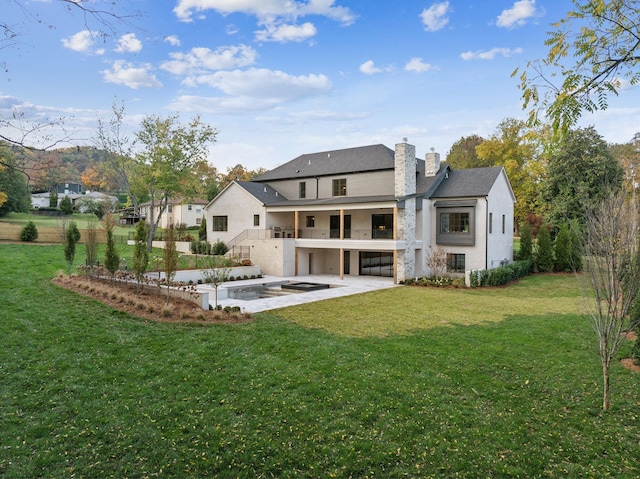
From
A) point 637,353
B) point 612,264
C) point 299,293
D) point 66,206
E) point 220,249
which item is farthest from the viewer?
point 66,206

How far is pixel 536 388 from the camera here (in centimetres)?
705

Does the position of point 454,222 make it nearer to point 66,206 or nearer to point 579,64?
point 579,64

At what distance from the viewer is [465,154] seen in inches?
2010

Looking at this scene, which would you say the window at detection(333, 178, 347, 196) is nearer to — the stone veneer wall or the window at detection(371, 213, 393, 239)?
the window at detection(371, 213, 393, 239)

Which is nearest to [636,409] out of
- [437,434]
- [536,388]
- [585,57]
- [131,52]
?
[536,388]

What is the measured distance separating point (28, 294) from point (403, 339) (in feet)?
42.7

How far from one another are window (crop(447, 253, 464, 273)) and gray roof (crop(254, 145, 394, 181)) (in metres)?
7.09

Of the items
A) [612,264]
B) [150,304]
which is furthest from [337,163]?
[612,264]

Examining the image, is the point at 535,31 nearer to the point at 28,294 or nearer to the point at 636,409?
the point at 636,409

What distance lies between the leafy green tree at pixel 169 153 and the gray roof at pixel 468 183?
18.9 meters

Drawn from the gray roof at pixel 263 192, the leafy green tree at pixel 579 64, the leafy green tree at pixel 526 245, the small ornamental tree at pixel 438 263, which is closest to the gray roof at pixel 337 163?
the gray roof at pixel 263 192

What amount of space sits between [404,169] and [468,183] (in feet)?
15.4

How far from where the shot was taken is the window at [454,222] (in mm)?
23984

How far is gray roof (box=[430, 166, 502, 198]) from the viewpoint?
23.9 m
